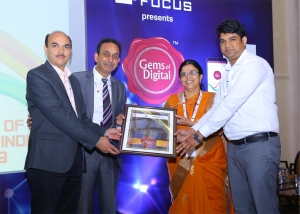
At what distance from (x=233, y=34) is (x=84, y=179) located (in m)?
1.50

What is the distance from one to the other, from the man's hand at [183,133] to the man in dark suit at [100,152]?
1.46 ft

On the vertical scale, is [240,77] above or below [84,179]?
above

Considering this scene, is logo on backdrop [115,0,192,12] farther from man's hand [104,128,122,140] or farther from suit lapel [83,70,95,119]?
man's hand [104,128,122,140]

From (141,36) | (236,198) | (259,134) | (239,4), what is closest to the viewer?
(259,134)

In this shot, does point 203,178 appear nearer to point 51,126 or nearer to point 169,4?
point 51,126

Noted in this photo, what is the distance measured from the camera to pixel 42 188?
218 cm

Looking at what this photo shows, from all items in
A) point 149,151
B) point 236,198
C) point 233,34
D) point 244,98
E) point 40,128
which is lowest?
point 236,198

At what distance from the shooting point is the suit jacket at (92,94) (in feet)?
9.26

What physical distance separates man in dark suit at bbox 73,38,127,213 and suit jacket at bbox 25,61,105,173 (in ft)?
1.46

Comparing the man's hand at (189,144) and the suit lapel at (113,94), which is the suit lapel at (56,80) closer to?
the suit lapel at (113,94)

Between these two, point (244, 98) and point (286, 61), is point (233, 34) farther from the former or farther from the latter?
point (286, 61)

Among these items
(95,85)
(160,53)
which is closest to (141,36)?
(160,53)

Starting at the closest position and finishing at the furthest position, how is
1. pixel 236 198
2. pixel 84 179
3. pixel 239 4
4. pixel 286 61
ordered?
pixel 236 198, pixel 84 179, pixel 239 4, pixel 286 61

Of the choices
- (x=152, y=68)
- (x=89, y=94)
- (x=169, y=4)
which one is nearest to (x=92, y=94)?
(x=89, y=94)
